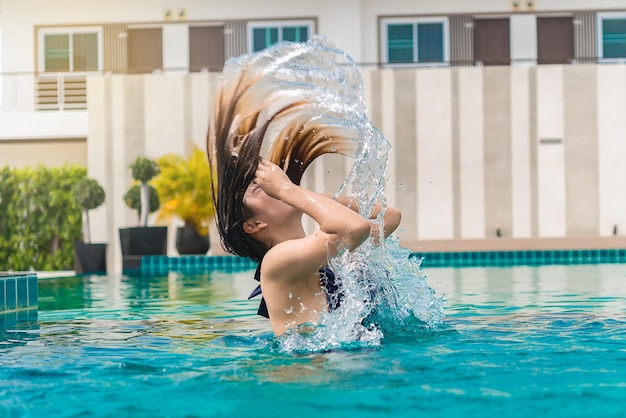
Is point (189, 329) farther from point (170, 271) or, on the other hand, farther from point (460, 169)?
point (460, 169)

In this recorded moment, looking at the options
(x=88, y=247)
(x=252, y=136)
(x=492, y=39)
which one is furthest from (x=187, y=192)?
(x=252, y=136)

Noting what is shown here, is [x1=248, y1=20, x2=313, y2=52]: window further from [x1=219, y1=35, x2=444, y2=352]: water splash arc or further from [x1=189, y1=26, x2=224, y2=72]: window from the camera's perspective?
[x1=219, y1=35, x2=444, y2=352]: water splash arc

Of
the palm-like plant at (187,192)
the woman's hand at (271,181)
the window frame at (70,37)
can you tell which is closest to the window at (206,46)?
the window frame at (70,37)

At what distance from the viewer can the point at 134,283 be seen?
1145 cm

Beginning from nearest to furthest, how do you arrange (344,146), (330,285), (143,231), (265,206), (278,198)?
(278,198)
(265,206)
(330,285)
(344,146)
(143,231)

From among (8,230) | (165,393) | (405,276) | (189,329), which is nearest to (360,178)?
(405,276)

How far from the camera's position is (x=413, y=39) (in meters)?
21.4

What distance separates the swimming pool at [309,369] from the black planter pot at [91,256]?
884cm

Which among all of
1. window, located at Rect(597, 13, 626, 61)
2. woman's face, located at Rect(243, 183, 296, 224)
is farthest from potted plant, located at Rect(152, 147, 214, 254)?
woman's face, located at Rect(243, 183, 296, 224)

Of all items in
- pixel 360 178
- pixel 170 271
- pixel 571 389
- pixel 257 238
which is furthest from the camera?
pixel 170 271

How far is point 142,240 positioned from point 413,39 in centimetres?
867

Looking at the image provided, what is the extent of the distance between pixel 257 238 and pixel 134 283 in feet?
26.1

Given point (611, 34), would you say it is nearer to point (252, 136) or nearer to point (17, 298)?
point (17, 298)

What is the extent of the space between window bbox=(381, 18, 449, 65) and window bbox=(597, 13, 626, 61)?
11.3 ft
